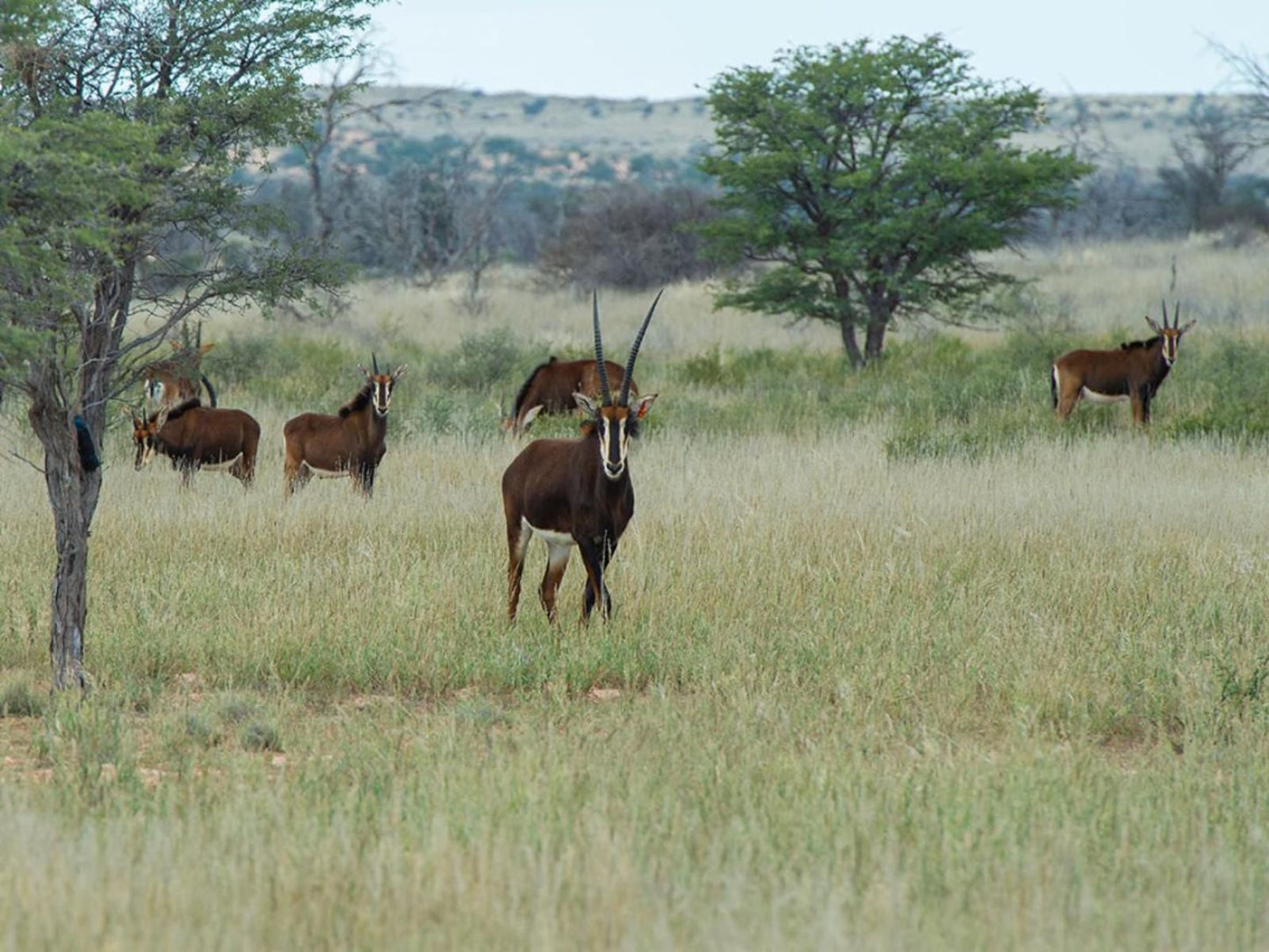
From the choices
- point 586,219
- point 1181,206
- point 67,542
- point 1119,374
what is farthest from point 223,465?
point 1181,206

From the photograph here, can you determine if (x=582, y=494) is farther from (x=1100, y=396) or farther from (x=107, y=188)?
(x=1100, y=396)

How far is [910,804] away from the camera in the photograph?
4820 mm

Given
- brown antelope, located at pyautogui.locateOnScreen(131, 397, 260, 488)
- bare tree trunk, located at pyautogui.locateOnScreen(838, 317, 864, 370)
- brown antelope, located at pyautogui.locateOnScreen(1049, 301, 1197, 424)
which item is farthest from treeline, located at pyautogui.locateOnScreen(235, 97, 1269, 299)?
brown antelope, located at pyautogui.locateOnScreen(131, 397, 260, 488)

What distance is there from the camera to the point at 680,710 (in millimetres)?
6340

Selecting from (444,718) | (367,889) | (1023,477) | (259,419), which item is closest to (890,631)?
(444,718)

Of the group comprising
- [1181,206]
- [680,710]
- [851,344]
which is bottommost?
[680,710]

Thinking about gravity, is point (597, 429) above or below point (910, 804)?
above

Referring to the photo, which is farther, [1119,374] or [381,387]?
[1119,374]

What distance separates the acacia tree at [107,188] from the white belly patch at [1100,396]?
10.8m

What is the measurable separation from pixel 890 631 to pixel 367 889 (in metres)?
4.16

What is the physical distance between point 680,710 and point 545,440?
2426 millimetres

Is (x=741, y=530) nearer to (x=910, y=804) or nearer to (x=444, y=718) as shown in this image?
(x=444, y=718)

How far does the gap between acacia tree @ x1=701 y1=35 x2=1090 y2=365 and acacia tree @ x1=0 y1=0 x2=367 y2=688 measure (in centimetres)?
1551

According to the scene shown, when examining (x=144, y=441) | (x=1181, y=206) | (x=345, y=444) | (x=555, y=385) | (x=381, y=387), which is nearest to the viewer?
(x=381, y=387)
